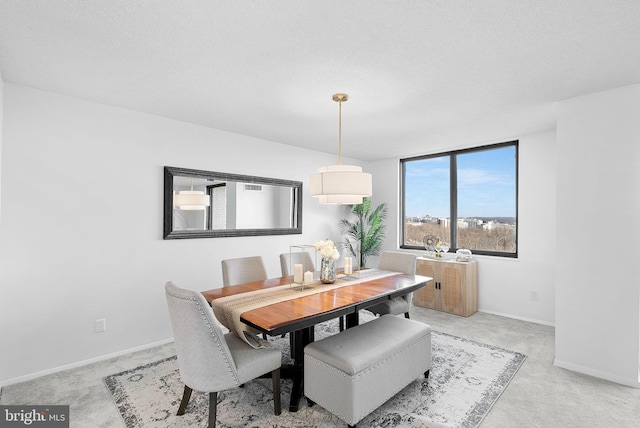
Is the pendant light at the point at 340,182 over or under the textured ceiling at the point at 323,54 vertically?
under

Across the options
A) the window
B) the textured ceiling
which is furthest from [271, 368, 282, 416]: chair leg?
the window

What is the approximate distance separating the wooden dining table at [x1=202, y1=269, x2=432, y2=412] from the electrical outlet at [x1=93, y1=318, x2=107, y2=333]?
121cm

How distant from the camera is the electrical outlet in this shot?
292cm

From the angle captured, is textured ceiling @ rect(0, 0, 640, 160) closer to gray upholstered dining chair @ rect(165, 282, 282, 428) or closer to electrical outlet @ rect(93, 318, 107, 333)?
gray upholstered dining chair @ rect(165, 282, 282, 428)

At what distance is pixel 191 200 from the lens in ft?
11.7

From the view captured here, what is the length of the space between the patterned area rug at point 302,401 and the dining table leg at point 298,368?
0.07 m

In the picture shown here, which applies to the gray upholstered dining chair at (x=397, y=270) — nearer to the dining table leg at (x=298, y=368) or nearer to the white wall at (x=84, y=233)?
the dining table leg at (x=298, y=368)

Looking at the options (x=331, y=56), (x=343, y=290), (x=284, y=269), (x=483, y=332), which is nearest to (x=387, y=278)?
(x=343, y=290)

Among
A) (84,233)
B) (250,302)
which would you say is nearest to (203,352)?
(250,302)

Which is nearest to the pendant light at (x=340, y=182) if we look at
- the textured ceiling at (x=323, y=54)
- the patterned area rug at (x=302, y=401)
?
the textured ceiling at (x=323, y=54)

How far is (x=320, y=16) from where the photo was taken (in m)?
1.69

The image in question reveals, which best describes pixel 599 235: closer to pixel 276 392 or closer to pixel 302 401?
pixel 302 401

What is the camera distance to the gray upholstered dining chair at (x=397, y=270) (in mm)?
3363

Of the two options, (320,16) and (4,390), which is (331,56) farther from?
(4,390)
